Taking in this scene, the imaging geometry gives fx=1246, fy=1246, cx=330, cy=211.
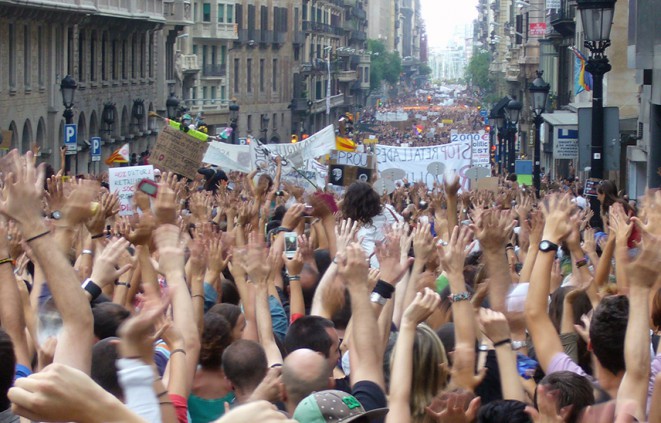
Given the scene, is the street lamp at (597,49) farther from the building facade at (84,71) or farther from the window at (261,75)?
the window at (261,75)

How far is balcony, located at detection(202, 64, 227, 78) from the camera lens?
6975cm

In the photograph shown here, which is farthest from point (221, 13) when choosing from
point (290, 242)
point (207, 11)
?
point (290, 242)

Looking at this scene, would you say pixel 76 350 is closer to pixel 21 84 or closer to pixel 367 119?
pixel 21 84

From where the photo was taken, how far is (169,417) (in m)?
4.15

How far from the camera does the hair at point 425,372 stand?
15.8 ft

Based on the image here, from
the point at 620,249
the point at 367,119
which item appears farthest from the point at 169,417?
the point at 367,119

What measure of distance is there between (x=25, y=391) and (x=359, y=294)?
8.32 feet

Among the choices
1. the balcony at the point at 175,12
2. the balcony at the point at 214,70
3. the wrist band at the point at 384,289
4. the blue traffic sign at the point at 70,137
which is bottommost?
the blue traffic sign at the point at 70,137

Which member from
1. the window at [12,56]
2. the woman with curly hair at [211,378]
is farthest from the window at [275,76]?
the woman with curly hair at [211,378]

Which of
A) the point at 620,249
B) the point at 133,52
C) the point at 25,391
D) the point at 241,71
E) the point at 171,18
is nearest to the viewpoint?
the point at 25,391

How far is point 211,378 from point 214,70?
6620cm

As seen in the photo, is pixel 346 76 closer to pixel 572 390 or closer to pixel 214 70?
pixel 214 70

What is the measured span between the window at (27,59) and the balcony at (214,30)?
2970cm

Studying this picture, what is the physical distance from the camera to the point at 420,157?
27.7m
